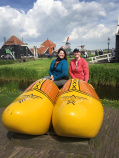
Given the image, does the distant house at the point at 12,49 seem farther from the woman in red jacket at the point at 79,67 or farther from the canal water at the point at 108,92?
the woman in red jacket at the point at 79,67

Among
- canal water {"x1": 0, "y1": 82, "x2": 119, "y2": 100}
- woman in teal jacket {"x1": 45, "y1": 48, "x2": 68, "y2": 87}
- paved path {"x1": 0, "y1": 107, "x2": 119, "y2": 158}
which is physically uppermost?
woman in teal jacket {"x1": 45, "y1": 48, "x2": 68, "y2": 87}

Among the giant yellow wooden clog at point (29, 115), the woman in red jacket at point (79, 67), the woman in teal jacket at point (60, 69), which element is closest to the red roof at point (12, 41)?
the woman in teal jacket at point (60, 69)

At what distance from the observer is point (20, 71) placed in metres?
9.30

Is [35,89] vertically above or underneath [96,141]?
above

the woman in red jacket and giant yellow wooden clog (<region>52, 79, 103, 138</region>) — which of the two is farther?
the woman in red jacket

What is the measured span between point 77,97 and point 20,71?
7.79 meters

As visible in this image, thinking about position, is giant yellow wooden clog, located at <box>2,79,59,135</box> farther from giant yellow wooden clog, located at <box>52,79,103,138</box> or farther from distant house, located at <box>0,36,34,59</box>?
distant house, located at <box>0,36,34,59</box>

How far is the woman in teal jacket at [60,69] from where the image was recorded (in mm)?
3158

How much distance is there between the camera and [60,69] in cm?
320

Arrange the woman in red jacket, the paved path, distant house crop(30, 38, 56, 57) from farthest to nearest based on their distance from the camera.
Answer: distant house crop(30, 38, 56, 57), the woman in red jacket, the paved path

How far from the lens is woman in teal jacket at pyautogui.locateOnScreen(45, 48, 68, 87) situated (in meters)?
3.16

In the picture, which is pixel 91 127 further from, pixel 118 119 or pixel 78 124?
pixel 118 119

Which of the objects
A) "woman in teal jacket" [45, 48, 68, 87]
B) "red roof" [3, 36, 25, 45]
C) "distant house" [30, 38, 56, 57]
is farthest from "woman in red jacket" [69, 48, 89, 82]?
"distant house" [30, 38, 56, 57]

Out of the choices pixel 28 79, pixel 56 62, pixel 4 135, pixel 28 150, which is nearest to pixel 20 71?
pixel 28 79
